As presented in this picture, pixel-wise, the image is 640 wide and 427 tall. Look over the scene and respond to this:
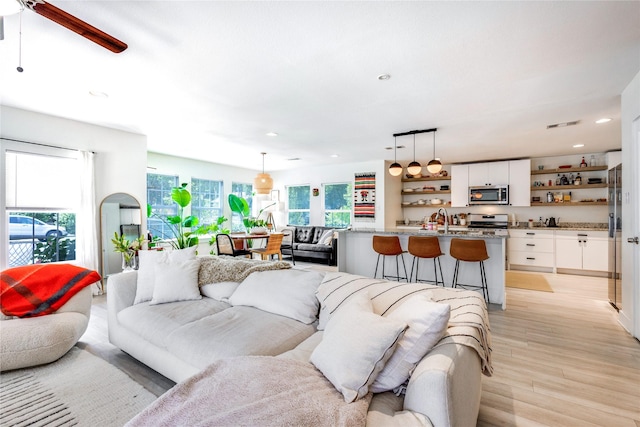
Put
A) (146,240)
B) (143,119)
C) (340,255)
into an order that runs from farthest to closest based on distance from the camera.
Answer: (340,255), (146,240), (143,119)

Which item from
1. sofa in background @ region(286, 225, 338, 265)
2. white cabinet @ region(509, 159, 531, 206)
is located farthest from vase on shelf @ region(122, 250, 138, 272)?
white cabinet @ region(509, 159, 531, 206)

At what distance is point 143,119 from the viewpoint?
13.5 ft

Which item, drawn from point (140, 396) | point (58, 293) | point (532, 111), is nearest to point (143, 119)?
point (58, 293)

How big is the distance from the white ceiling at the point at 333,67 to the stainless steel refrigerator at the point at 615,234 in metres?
0.89

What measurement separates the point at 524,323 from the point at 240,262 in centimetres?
321

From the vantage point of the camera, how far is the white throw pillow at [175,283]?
2525 mm

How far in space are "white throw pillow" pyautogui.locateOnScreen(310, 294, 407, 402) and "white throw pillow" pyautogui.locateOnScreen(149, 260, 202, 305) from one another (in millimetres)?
1581

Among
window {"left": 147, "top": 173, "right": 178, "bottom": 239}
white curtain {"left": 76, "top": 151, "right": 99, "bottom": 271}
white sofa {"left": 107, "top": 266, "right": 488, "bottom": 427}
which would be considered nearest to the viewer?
white sofa {"left": 107, "top": 266, "right": 488, "bottom": 427}

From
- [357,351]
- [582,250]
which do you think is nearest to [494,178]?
[582,250]

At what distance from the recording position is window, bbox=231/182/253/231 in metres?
8.05

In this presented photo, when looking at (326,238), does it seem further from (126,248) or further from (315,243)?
(126,248)

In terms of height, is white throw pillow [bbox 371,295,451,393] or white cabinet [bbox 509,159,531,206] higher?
white cabinet [bbox 509,159,531,206]

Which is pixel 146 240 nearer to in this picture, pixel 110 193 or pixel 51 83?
pixel 110 193

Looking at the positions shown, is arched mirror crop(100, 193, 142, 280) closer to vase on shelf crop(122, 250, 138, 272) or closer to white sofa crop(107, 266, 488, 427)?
vase on shelf crop(122, 250, 138, 272)
